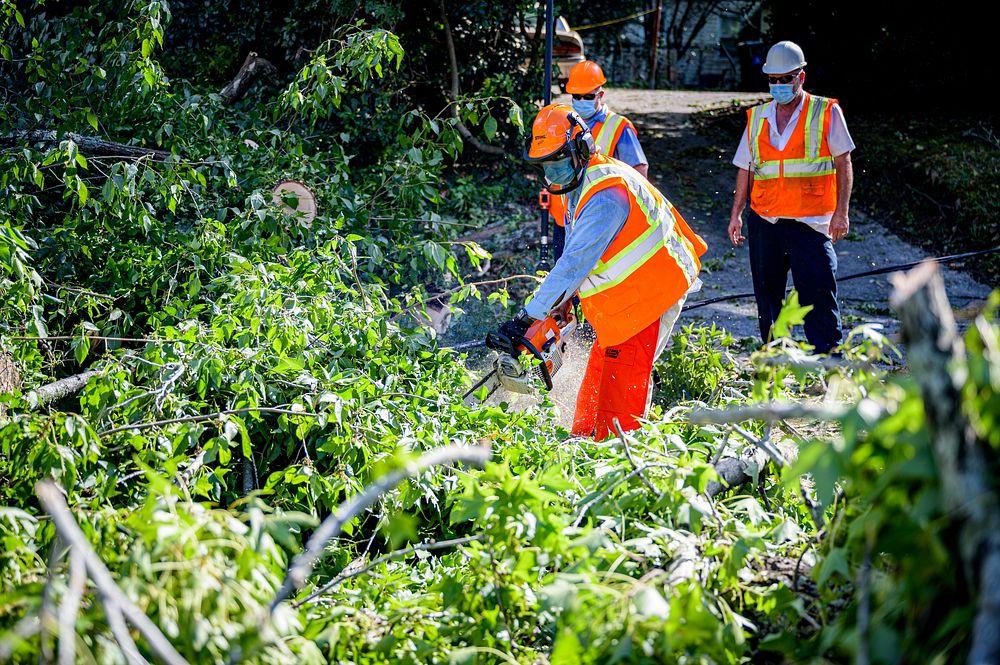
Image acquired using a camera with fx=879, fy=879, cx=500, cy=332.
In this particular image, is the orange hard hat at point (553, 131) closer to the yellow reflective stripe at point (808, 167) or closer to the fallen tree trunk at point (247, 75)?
the yellow reflective stripe at point (808, 167)

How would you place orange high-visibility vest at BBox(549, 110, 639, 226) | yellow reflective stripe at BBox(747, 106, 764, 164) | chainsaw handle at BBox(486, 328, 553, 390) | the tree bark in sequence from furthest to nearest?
orange high-visibility vest at BBox(549, 110, 639, 226)
yellow reflective stripe at BBox(747, 106, 764, 164)
chainsaw handle at BBox(486, 328, 553, 390)
the tree bark

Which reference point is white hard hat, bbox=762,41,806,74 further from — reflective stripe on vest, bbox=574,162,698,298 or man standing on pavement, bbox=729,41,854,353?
reflective stripe on vest, bbox=574,162,698,298

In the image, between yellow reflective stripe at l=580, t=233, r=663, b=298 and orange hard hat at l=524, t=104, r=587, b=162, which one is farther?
yellow reflective stripe at l=580, t=233, r=663, b=298

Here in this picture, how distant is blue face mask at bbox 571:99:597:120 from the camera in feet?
18.7

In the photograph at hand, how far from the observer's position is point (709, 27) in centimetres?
2431

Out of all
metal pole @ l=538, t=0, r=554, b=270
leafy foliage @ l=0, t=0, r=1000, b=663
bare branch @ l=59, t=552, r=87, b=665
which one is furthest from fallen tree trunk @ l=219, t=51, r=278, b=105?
bare branch @ l=59, t=552, r=87, b=665

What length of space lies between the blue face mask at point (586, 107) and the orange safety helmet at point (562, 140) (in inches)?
80.3

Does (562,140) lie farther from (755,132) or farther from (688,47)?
(688,47)

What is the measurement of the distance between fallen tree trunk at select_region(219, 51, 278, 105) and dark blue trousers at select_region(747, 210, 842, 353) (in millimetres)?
4649

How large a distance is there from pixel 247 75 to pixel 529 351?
511cm

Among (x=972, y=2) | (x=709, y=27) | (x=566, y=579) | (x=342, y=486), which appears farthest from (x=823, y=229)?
(x=709, y=27)

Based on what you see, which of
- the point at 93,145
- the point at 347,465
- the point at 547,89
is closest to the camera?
the point at 347,465

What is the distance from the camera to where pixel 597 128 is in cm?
554

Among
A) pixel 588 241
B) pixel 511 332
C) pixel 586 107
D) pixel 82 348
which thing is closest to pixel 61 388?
pixel 82 348
